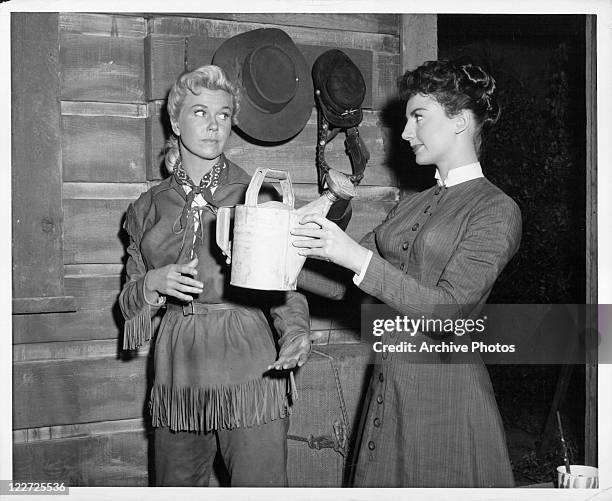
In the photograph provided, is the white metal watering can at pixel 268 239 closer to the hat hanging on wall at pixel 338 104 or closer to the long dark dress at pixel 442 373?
the long dark dress at pixel 442 373

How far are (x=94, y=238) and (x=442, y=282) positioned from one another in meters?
1.17

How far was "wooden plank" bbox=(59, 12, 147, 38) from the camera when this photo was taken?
225 cm

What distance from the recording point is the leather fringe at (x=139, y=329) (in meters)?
1.99

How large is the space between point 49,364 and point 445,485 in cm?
127

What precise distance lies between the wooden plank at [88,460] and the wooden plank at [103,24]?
1291mm

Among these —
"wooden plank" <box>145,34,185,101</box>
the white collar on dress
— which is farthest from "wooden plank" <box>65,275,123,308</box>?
the white collar on dress

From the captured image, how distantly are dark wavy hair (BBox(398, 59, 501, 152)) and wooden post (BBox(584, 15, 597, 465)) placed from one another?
2.46 ft

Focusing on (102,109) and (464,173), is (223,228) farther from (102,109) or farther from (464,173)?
(102,109)

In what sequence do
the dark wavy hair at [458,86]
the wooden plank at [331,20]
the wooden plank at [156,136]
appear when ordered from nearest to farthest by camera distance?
1. the dark wavy hair at [458,86]
2. the wooden plank at [156,136]
3. the wooden plank at [331,20]

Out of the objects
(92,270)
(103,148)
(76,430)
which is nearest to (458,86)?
(103,148)

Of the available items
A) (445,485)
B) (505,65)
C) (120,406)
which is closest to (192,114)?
(120,406)

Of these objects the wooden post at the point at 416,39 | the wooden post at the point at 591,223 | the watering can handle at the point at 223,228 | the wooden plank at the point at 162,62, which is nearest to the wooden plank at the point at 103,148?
the wooden plank at the point at 162,62
